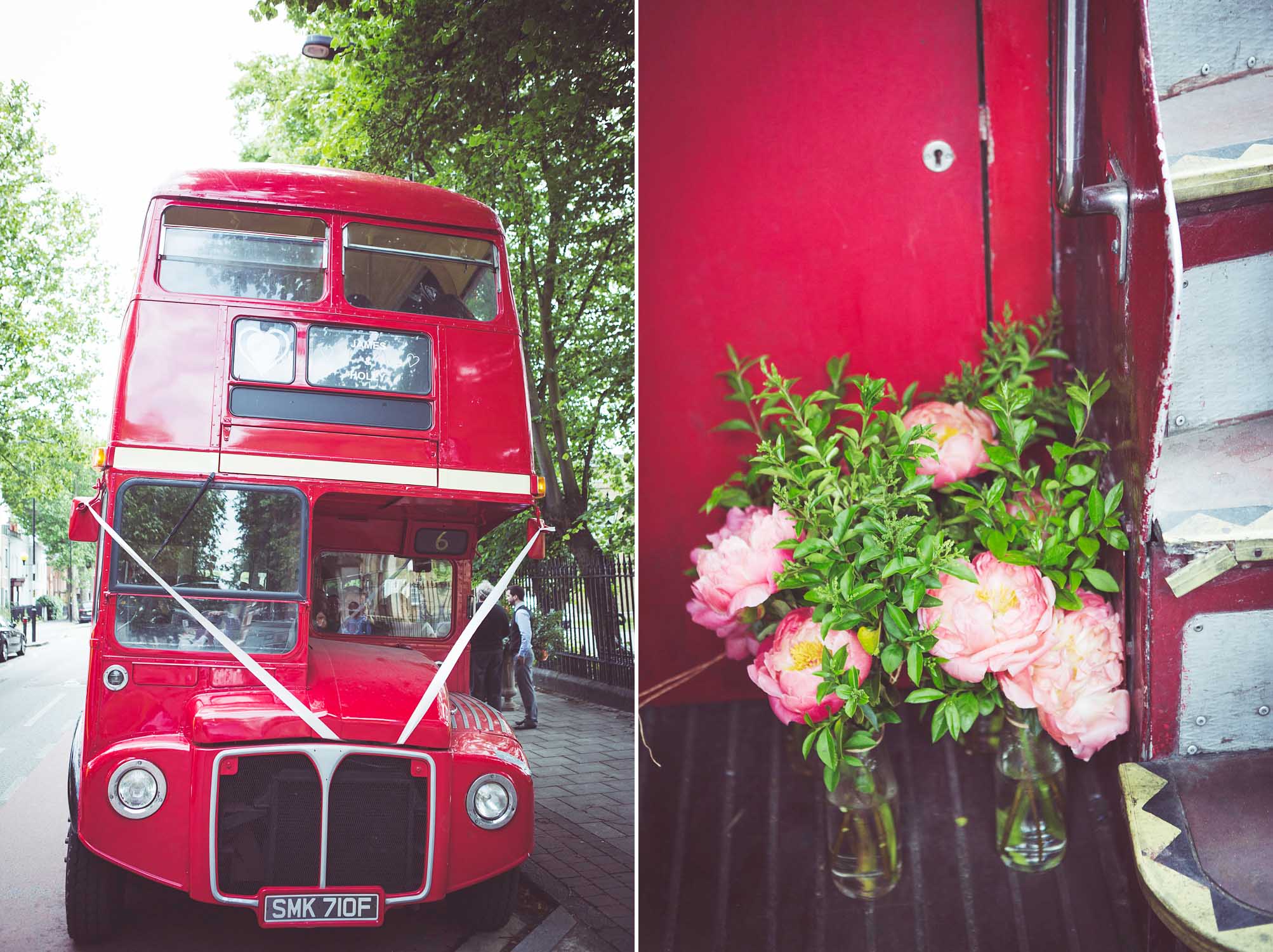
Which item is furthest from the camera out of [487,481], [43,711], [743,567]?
[487,481]

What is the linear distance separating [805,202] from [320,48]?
990 mm

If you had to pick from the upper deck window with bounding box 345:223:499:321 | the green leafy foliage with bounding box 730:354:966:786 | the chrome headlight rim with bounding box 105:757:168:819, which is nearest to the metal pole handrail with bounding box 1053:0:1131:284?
the green leafy foliage with bounding box 730:354:966:786

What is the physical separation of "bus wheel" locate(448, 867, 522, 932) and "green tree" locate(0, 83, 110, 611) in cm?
93

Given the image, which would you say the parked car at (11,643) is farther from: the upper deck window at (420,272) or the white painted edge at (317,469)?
the upper deck window at (420,272)

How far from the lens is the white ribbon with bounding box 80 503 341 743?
5.89 ft

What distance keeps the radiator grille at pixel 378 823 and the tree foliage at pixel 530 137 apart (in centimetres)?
58

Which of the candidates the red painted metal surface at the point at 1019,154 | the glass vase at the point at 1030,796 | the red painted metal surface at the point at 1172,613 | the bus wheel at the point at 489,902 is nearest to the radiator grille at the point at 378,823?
the bus wheel at the point at 489,902

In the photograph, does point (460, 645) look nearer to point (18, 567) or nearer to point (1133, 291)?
point (18, 567)

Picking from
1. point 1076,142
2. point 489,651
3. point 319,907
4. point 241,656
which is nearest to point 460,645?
point 489,651

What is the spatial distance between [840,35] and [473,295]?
96cm

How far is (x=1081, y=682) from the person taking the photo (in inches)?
45.6

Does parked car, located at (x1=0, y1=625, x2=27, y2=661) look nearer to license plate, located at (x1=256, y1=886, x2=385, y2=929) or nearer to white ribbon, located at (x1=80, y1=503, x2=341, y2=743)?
white ribbon, located at (x1=80, y1=503, x2=341, y2=743)

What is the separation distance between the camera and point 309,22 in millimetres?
1788

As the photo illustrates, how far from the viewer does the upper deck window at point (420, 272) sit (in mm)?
2039
